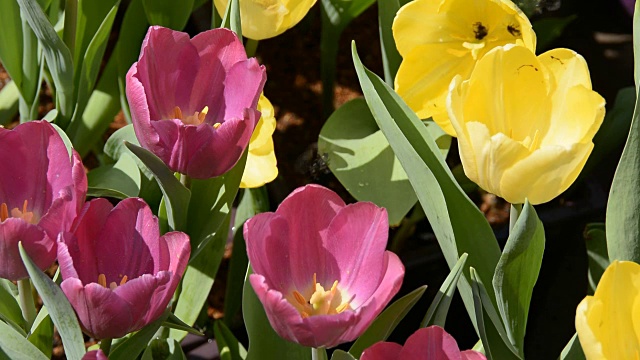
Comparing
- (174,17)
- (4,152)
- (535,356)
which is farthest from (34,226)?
(535,356)

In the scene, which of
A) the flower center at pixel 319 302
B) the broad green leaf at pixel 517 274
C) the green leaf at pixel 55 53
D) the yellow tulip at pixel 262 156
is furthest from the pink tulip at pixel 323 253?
the green leaf at pixel 55 53

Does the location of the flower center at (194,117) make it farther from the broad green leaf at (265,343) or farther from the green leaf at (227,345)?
the green leaf at (227,345)

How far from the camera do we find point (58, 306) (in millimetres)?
560

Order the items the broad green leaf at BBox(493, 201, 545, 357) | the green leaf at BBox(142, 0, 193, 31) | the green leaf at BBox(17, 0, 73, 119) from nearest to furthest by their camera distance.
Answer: the broad green leaf at BBox(493, 201, 545, 357), the green leaf at BBox(17, 0, 73, 119), the green leaf at BBox(142, 0, 193, 31)

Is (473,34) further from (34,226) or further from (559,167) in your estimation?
(34,226)

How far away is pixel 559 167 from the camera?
24.5 inches

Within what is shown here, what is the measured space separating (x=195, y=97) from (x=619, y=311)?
35 cm

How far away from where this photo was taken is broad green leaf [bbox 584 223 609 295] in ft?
3.01

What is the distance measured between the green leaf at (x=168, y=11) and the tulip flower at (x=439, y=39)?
241 mm

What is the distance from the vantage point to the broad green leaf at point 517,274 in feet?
2.11

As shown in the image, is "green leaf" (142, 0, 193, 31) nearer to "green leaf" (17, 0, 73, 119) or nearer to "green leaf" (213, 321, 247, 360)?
"green leaf" (17, 0, 73, 119)

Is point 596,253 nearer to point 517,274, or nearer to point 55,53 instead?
point 517,274

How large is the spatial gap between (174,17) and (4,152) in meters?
0.38

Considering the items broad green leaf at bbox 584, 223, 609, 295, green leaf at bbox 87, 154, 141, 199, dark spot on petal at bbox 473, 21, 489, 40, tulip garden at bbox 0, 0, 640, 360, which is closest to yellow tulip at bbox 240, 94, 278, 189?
tulip garden at bbox 0, 0, 640, 360
